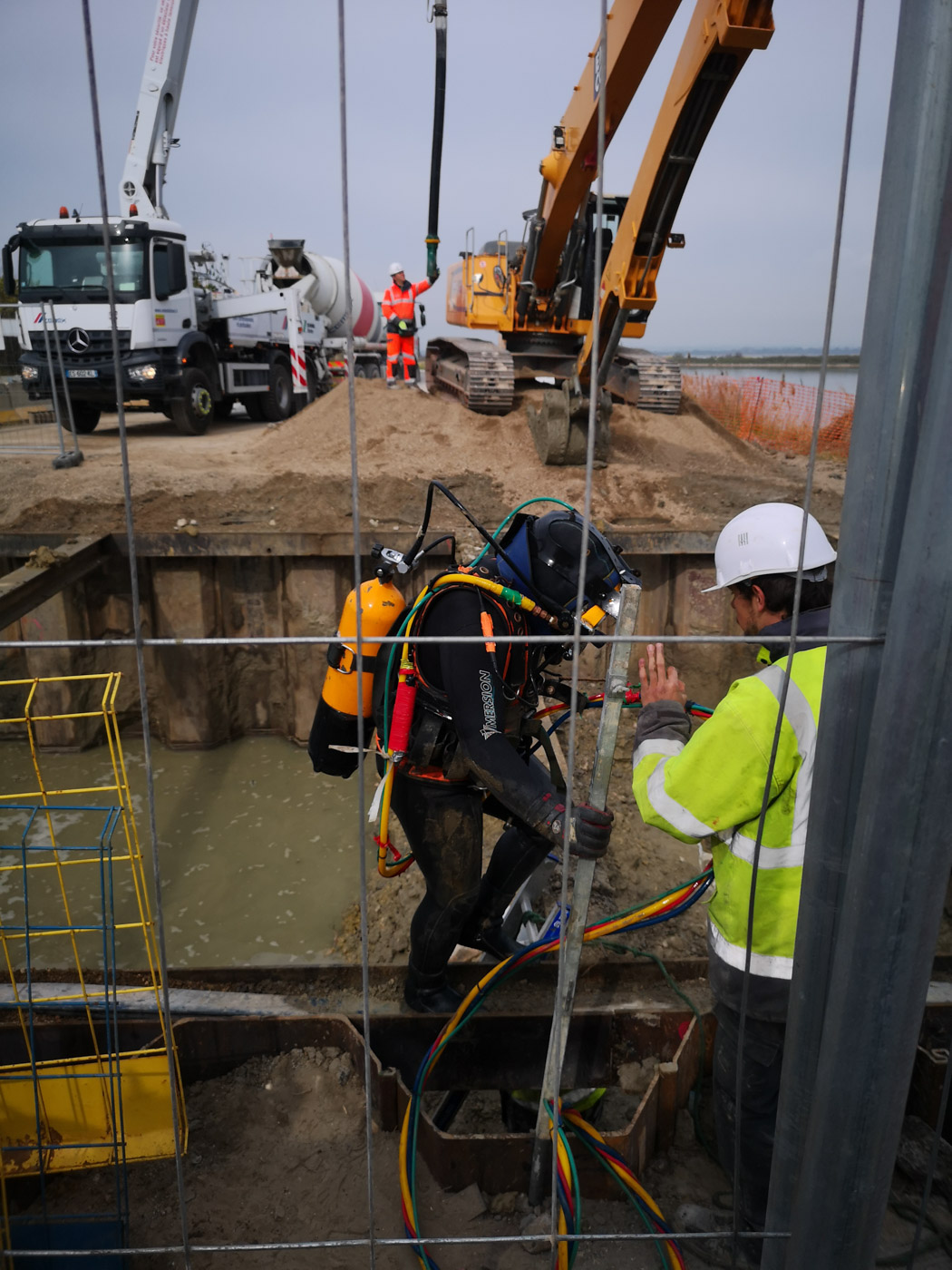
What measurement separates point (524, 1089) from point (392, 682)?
148 cm

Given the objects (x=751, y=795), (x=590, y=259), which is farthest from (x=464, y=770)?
(x=590, y=259)

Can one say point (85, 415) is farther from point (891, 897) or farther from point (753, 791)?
point (891, 897)

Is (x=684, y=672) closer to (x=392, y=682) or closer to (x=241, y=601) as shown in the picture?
(x=241, y=601)

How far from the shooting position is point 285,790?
6.48 m

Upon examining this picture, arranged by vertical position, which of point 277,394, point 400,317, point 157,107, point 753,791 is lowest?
point 277,394

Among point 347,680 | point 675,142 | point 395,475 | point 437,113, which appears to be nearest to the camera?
point 347,680

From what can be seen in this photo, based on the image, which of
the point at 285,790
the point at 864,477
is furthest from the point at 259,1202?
the point at 285,790

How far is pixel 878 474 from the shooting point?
143 centimetres

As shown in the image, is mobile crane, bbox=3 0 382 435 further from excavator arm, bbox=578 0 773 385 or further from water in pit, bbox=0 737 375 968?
excavator arm, bbox=578 0 773 385

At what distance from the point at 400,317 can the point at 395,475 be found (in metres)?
3.95

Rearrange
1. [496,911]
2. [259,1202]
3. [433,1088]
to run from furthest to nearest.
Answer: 1. [496,911]
2. [433,1088]
3. [259,1202]

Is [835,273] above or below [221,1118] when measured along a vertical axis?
above

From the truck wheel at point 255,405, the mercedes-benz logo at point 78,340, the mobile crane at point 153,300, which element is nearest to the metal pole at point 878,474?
the mobile crane at point 153,300

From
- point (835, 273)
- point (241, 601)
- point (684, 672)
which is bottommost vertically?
point (684, 672)
